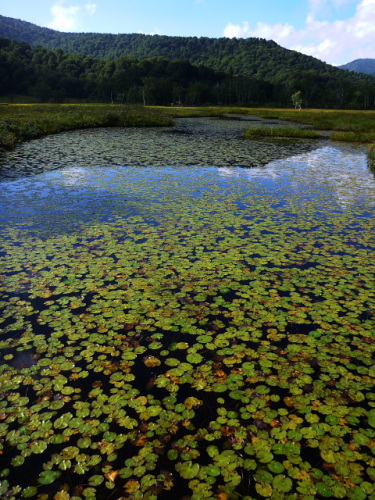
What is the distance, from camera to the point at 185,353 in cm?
484

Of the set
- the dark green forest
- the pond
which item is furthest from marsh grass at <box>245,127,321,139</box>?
the dark green forest

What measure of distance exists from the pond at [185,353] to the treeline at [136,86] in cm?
10903

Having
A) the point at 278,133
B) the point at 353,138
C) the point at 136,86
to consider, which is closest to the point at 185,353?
the point at 278,133

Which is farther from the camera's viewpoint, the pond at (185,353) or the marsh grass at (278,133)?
the marsh grass at (278,133)

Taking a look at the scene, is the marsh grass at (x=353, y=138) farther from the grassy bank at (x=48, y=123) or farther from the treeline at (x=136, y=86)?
the treeline at (x=136, y=86)

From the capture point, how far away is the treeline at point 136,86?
358 feet

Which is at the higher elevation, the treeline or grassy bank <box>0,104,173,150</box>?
the treeline

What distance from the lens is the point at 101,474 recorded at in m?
3.20

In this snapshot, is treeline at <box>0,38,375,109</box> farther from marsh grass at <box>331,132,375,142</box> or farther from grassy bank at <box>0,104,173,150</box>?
marsh grass at <box>331,132,375,142</box>

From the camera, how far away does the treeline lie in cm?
10906

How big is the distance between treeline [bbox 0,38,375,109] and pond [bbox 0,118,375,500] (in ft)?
358

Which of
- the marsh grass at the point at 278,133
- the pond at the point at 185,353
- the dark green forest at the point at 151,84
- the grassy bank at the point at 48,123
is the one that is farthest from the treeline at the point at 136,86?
the pond at the point at 185,353

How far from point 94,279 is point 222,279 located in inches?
102

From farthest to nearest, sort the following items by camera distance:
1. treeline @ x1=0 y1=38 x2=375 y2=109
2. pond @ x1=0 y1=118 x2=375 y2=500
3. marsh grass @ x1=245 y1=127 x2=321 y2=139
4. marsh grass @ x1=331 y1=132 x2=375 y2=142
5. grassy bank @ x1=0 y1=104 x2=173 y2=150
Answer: treeline @ x1=0 y1=38 x2=375 y2=109 < marsh grass @ x1=245 y1=127 x2=321 y2=139 < marsh grass @ x1=331 y1=132 x2=375 y2=142 < grassy bank @ x1=0 y1=104 x2=173 y2=150 < pond @ x1=0 y1=118 x2=375 y2=500
